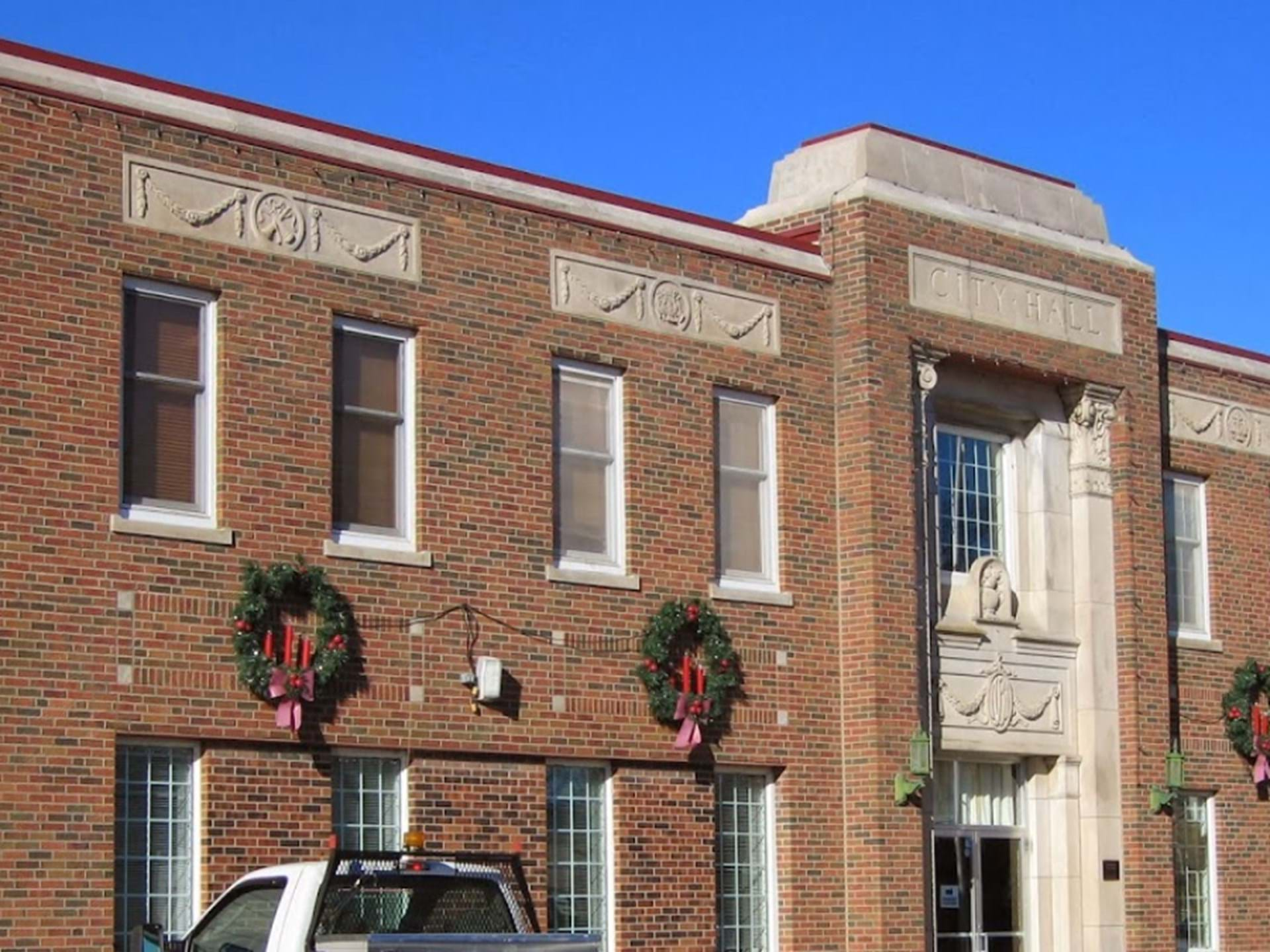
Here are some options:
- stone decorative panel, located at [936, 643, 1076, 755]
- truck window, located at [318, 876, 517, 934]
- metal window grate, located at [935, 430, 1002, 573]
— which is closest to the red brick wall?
stone decorative panel, located at [936, 643, 1076, 755]

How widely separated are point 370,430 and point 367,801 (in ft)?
9.82

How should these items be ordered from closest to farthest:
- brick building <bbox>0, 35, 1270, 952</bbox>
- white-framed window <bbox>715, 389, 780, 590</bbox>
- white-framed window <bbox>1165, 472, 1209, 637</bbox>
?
brick building <bbox>0, 35, 1270, 952</bbox>
white-framed window <bbox>715, 389, 780, 590</bbox>
white-framed window <bbox>1165, 472, 1209, 637</bbox>

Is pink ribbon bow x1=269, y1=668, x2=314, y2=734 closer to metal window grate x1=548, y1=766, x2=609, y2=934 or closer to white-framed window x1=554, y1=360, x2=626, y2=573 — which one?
metal window grate x1=548, y1=766, x2=609, y2=934

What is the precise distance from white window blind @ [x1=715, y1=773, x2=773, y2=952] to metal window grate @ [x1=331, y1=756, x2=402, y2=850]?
3.60m

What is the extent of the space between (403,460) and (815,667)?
194 inches

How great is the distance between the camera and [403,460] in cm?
2005

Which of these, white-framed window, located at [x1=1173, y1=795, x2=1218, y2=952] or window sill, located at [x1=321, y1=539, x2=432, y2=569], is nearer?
window sill, located at [x1=321, y1=539, x2=432, y2=569]

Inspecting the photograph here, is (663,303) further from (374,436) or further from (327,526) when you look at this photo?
(327,526)

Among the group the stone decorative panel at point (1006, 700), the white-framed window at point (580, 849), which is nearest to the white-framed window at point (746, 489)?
the stone decorative panel at point (1006, 700)

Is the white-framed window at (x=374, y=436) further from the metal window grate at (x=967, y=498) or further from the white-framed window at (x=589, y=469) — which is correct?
the metal window grate at (x=967, y=498)

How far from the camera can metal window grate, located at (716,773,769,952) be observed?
22.0 m

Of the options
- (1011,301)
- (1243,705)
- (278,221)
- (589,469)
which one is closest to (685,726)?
(589,469)

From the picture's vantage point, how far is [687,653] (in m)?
21.7

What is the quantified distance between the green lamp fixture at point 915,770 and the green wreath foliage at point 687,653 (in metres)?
1.85
